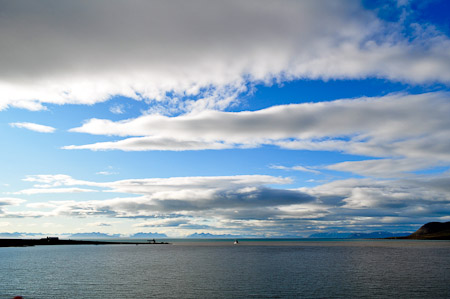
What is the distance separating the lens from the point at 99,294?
2175 inches

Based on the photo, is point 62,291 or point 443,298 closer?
point 443,298

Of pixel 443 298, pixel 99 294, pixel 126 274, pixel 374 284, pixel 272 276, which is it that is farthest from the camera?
pixel 126 274

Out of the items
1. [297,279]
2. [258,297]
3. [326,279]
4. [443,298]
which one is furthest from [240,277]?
[443,298]

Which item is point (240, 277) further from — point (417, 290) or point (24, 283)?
point (24, 283)

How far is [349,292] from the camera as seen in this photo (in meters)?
56.0

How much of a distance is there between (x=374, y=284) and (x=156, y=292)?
3773cm

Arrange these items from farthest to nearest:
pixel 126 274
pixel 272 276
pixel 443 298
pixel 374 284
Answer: pixel 126 274 < pixel 272 276 < pixel 374 284 < pixel 443 298

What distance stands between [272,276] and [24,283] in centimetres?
4695

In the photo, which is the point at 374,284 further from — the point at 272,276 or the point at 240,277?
the point at 240,277

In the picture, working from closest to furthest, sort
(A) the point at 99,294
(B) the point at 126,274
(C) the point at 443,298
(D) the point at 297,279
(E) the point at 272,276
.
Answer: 1. (C) the point at 443,298
2. (A) the point at 99,294
3. (D) the point at 297,279
4. (E) the point at 272,276
5. (B) the point at 126,274

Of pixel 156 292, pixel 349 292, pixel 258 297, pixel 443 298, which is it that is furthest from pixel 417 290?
pixel 156 292

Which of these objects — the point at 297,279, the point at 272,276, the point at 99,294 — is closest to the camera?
the point at 99,294

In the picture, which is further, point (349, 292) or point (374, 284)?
point (374, 284)

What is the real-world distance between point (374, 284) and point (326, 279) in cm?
923
